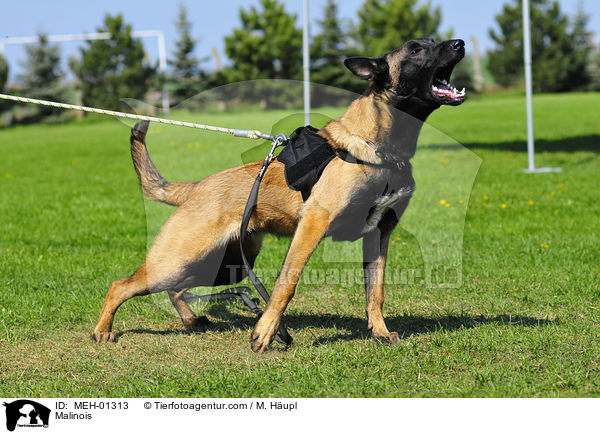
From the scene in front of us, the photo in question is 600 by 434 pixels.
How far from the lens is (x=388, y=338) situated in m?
4.76

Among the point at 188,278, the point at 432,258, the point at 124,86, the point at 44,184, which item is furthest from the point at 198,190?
the point at 124,86

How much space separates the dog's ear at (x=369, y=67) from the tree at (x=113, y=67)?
45.0 m

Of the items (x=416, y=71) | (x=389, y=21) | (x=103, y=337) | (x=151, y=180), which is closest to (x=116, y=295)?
(x=103, y=337)

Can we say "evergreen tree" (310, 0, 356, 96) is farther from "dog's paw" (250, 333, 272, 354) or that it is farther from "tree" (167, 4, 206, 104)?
"dog's paw" (250, 333, 272, 354)

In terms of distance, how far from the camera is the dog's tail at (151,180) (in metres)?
4.83

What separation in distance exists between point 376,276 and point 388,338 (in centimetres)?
46

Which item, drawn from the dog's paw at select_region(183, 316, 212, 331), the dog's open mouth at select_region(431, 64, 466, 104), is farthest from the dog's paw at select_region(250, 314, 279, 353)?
the dog's open mouth at select_region(431, 64, 466, 104)

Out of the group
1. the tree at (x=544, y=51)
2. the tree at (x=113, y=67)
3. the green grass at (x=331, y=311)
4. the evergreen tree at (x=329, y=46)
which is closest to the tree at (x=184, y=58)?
the tree at (x=113, y=67)

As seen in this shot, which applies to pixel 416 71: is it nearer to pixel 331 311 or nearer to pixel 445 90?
pixel 445 90

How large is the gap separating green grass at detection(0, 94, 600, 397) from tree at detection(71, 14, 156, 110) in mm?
38884

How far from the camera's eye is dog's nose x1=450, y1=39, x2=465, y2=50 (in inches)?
163

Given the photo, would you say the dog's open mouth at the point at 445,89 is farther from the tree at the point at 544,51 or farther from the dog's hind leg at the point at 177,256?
the tree at the point at 544,51
